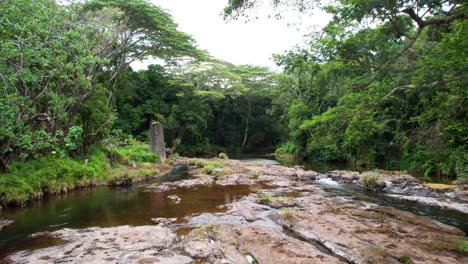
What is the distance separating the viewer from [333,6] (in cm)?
730

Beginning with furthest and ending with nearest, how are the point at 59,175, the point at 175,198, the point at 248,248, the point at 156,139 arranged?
the point at 156,139 < the point at 59,175 < the point at 175,198 < the point at 248,248

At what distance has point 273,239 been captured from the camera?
6.03 metres

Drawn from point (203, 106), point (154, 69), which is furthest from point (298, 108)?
point (154, 69)

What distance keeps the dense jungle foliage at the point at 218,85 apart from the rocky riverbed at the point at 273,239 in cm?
276

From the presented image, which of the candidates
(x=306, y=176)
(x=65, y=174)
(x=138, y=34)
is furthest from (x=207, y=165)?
(x=138, y=34)

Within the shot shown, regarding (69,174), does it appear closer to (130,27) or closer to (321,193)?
(321,193)

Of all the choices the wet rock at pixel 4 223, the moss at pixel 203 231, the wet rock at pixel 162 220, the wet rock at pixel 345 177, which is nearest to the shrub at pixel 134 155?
the wet rock at pixel 4 223

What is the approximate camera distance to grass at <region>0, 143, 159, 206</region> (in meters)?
9.92

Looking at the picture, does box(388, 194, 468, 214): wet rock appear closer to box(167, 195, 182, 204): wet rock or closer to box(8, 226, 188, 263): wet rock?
box(167, 195, 182, 204): wet rock

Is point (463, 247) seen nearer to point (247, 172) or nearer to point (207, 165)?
point (247, 172)

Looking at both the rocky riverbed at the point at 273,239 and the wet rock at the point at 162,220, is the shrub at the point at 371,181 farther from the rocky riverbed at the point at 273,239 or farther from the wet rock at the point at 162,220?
the wet rock at the point at 162,220

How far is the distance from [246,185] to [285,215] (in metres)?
5.83

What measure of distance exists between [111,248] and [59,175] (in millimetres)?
7836

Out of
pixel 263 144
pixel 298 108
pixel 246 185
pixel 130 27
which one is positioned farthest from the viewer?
pixel 263 144
